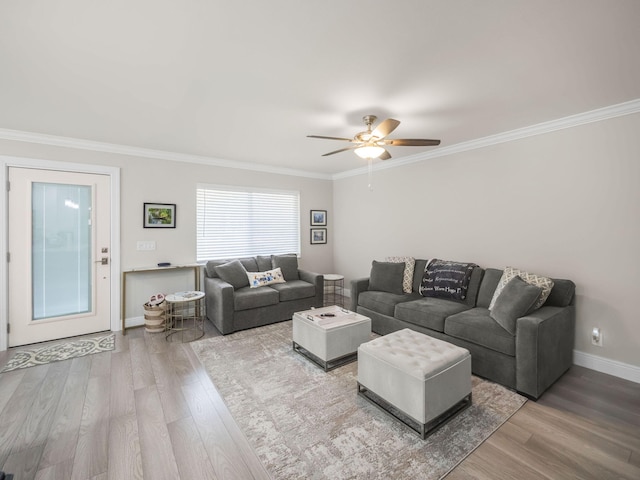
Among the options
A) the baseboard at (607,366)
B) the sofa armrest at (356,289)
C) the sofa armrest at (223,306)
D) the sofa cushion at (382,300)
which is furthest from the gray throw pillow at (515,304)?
the sofa armrest at (223,306)

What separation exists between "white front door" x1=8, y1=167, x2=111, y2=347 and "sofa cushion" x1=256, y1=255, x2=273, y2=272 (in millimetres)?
2117

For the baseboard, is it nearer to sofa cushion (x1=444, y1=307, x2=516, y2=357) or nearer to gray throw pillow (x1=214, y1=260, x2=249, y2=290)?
sofa cushion (x1=444, y1=307, x2=516, y2=357)

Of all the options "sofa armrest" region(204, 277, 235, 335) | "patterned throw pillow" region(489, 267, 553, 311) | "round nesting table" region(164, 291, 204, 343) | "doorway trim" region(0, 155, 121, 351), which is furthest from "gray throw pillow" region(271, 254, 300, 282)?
"patterned throw pillow" region(489, 267, 553, 311)

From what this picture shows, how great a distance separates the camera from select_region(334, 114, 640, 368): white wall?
2752 millimetres

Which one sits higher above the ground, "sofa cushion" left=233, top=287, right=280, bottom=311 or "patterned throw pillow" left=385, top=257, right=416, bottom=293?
"patterned throw pillow" left=385, top=257, right=416, bottom=293

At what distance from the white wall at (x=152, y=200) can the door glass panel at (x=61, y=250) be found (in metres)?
0.41

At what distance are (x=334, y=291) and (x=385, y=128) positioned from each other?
11.5 ft

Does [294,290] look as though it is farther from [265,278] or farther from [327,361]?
[327,361]

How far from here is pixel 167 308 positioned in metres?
4.11

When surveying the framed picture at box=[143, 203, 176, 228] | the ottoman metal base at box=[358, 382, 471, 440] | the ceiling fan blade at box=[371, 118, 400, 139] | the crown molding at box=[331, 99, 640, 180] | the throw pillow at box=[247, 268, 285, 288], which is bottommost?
the ottoman metal base at box=[358, 382, 471, 440]

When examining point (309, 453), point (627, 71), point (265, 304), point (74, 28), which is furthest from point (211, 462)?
point (627, 71)

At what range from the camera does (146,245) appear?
13.9ft

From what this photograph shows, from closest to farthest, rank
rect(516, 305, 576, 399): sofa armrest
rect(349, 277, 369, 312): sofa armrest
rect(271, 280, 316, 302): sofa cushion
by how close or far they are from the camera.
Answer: rect(516, 305, 576, 399): sofa armrest, rect(349, 277, 369, 312): sofa armrest, rect(271, 280, 316, 302): sofa cushion

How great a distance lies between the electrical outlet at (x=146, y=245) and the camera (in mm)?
4195
